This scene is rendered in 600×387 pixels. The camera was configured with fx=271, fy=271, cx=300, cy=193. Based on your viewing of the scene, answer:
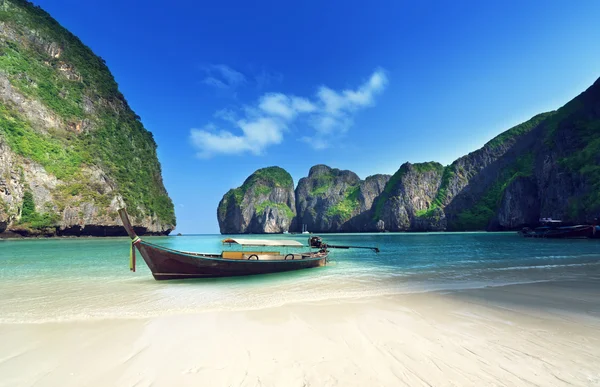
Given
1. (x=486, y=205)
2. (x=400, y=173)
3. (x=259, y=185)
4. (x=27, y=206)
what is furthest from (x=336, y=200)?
(x=27, y=206)

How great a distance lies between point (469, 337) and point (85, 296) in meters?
12.7

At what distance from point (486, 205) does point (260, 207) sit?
123729 millimetres

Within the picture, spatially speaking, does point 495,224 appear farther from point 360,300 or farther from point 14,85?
point 14,85

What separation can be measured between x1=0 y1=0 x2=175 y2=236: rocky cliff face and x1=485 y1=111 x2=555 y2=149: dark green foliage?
15128 centimetres

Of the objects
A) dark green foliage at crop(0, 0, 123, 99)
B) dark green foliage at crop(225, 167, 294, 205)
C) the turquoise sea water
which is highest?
dark green foliage at crop(0, 0, 123, 99)

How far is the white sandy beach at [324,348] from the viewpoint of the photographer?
4090 mm

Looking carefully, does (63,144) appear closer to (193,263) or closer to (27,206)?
(27,206)

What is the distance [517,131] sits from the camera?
132625mm

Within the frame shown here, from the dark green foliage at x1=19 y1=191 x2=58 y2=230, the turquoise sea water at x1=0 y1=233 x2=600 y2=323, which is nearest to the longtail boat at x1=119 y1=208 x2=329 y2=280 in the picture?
the turquoise sea water at x1=0 y1=233 x2=600 y2=323

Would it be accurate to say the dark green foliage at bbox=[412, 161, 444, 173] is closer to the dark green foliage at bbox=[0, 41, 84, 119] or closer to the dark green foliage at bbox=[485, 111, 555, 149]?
the dark green foliage at bbox=[485, 111, 555, 149]

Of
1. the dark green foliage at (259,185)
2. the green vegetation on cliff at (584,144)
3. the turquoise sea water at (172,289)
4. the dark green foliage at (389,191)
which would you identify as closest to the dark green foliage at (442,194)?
the dark green foliage at (389,191)

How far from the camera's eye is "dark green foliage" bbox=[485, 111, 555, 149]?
131125 millimetres

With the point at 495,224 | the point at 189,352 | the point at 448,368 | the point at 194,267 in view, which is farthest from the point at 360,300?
the point at 495,224

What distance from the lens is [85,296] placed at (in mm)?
10391
